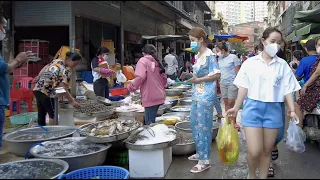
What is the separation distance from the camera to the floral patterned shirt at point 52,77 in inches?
219

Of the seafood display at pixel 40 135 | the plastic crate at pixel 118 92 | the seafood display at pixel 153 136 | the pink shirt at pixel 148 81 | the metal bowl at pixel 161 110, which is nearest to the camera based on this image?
the seafood display at pixel 153 136

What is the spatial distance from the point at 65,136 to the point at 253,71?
9.43 feet

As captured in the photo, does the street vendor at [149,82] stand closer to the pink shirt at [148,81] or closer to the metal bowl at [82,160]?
the pink shirt at [148,81]

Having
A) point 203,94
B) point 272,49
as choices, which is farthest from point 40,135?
point 272,49

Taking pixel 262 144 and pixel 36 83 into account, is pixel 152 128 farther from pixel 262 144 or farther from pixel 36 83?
pixel 36 83

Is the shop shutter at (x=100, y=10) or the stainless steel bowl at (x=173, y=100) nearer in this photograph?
the stainless steel bowl at (x=173, y=100)

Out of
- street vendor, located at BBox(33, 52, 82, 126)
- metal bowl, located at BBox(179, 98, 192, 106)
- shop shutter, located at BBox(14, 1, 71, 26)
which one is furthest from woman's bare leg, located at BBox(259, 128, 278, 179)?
shop shutter, located at BBox(14, 1, 71, 26)

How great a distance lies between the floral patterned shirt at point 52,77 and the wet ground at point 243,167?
49.5 inches

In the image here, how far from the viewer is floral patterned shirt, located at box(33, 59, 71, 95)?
556cm

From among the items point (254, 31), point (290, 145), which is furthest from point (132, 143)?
point (254, 31)

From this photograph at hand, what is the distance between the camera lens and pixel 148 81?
5.40 metres

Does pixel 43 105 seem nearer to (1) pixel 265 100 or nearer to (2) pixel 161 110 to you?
(2) pixel 161 110

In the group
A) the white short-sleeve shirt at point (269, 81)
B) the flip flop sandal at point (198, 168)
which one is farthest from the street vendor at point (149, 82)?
the white short-sleeve shirt at point (269, 81)

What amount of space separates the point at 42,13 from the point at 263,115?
34.0 ft
